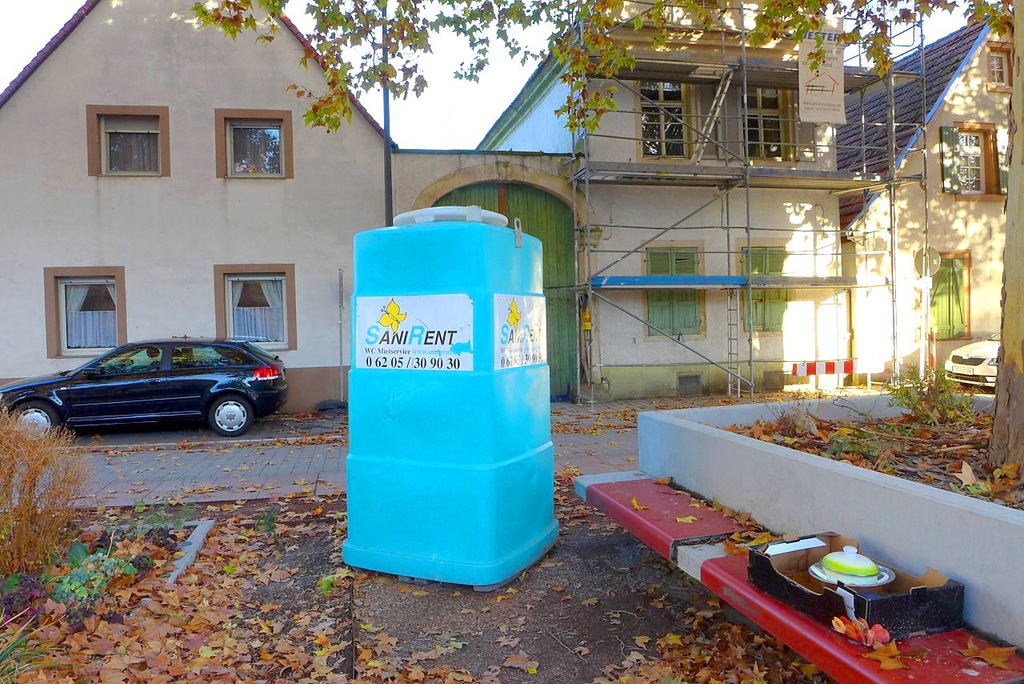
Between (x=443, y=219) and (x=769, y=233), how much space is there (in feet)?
38.8

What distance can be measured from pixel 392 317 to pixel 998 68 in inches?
684

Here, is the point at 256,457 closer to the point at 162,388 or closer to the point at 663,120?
the point at 162,388

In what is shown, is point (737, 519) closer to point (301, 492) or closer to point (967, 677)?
point (967, 677)

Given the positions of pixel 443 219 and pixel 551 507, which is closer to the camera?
pixel 443 219

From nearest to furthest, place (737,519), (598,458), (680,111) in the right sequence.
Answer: (737,519) < (598,458) < (680,111)

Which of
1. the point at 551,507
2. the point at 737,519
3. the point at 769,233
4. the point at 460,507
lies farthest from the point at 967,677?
the point at 769,233

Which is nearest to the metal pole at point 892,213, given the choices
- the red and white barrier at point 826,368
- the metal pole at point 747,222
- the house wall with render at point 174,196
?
the red and white barrier at point 826,368

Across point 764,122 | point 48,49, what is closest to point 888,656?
point 764,122

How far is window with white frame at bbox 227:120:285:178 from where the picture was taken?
1349 cm

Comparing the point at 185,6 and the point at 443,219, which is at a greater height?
the point at 185,6

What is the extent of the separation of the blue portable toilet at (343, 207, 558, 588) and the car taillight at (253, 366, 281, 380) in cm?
680

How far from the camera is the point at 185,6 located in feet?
42.9

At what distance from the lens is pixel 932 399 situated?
507cm

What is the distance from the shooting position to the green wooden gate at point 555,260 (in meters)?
14.4
